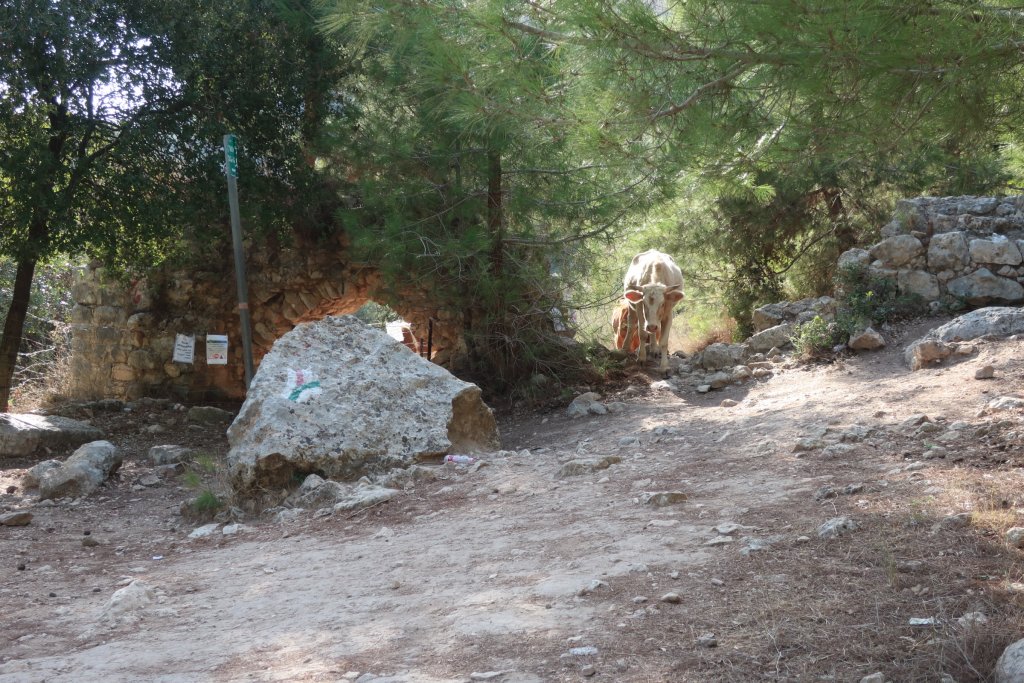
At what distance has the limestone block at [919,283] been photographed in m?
9.34

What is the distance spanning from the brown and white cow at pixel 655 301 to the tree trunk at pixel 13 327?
669 centimetres

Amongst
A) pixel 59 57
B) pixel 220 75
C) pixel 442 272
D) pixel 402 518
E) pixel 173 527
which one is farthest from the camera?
pixel 442 272

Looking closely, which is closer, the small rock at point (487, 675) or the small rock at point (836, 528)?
the small rock at point (487, 675)

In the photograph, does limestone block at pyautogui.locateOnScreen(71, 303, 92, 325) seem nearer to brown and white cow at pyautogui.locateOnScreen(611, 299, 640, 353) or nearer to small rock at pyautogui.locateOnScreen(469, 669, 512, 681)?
brown and white cow at pyautogui.locateOnScreen(611, 299, 640, 353)

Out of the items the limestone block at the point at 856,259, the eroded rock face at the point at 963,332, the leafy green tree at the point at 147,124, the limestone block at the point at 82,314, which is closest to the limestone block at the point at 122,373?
the limestone block at the point at 82,314

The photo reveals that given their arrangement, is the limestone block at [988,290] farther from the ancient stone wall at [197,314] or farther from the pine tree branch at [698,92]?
the pine tree branch at [698,92]

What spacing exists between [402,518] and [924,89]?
3481mm

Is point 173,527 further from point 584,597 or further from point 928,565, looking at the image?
point 928,565

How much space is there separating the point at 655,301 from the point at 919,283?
290cm

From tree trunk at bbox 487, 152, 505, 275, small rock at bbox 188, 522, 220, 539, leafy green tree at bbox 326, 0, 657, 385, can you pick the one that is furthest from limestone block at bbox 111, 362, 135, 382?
small rock at bbox 188, 522, 220, 539

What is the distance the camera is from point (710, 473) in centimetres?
516

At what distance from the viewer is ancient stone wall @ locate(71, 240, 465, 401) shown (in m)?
10.9

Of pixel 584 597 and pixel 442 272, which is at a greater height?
pixel 442 272

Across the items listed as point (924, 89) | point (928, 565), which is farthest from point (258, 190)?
point (928, 565)
